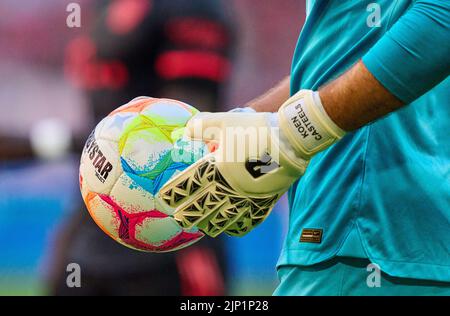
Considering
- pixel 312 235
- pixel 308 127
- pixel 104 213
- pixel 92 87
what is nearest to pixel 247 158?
pixel 308 127

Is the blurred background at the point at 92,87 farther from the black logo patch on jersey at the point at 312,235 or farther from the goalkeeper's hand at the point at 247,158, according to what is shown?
the goalkeeper's hand at the point at 247,158

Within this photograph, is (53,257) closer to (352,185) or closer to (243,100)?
(243,100)

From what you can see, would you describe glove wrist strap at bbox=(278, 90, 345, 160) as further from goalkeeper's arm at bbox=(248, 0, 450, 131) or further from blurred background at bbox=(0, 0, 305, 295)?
blurred background at bbox=(0, 0, 305, 295)

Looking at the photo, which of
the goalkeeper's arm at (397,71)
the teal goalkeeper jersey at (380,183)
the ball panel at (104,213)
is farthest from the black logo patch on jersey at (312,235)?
the ball panel at (104,213)

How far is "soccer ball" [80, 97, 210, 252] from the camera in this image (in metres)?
1.83

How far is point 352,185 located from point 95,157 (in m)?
0.62

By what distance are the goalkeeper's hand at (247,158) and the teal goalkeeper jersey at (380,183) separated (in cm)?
18

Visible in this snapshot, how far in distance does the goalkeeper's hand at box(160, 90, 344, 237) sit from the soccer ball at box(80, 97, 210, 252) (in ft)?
0.82

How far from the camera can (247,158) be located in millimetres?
1494

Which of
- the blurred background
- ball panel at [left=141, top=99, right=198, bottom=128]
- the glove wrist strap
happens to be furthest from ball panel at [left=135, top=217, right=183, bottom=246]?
the blurred background

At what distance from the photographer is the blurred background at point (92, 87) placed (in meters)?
3.58

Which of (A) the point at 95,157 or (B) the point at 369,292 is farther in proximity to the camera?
(A) the point at 95,157
